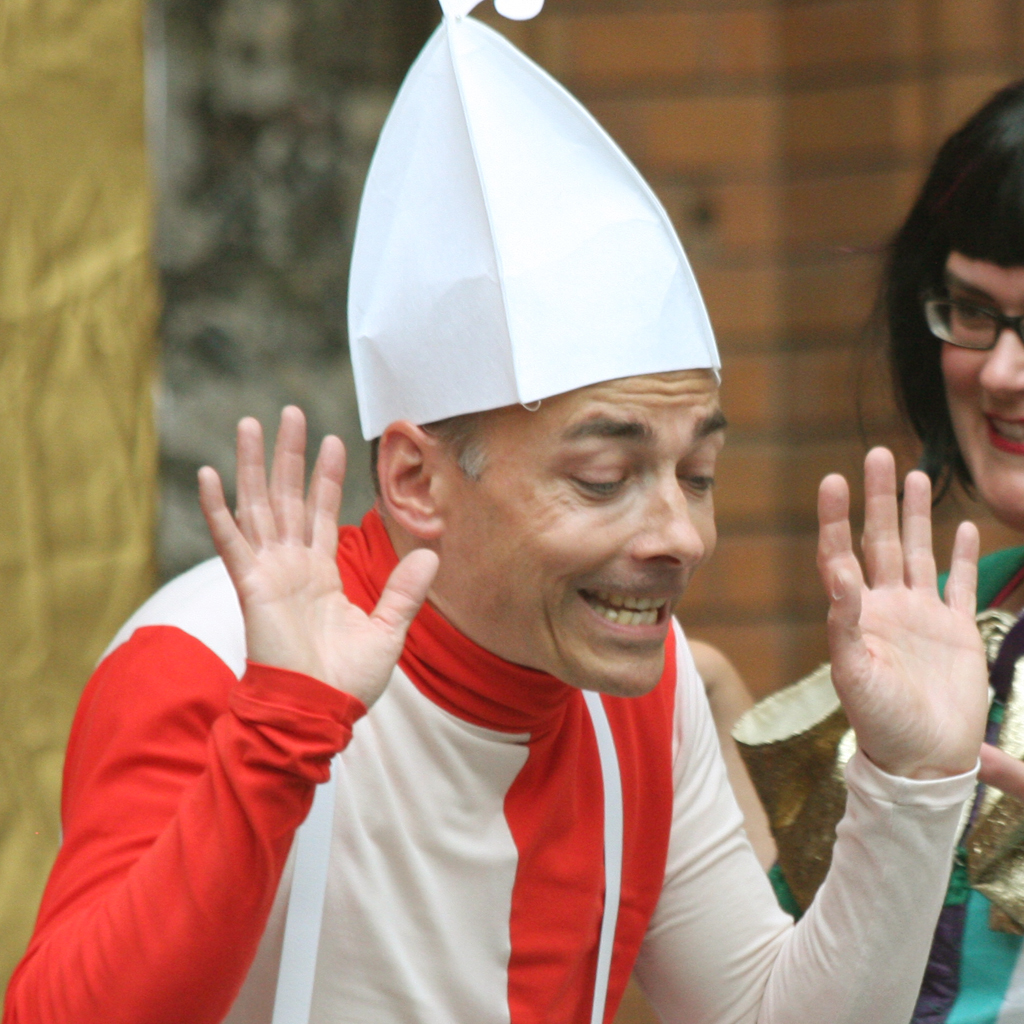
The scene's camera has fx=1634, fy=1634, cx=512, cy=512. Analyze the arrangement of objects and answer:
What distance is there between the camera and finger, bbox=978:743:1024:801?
1.72 meters

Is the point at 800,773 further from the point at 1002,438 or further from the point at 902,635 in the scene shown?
the point at 1002,438

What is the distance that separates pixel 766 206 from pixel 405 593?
2008mm

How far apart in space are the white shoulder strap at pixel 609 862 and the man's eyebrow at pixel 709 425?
310mm

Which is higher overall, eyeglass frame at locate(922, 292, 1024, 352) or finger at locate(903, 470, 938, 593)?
eyeglass frame at locate(922, 292, 1024, 352)

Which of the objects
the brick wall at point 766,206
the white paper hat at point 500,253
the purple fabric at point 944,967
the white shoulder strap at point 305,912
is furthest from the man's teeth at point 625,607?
the brick wall at point 766,206

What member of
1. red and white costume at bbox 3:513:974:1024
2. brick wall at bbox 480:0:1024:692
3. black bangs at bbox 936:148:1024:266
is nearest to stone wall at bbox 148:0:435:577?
brick wall at bbox 480:0:1024:692

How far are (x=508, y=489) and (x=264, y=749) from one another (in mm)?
447

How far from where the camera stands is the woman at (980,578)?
179cm

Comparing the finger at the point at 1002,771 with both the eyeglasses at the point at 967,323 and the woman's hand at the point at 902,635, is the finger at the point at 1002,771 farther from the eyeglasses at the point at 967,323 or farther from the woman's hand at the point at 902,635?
the eyeglasses at the point at 967,323

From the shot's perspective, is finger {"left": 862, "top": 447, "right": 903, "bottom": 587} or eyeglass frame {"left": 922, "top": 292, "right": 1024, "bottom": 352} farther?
eyeglass frame {"left": 922, "top": 292, "right": 1024, "bottom": 352}

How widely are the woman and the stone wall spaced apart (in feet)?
3.85

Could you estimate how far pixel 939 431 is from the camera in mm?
2188

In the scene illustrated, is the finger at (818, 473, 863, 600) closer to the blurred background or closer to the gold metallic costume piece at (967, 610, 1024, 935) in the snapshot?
the gold metallic costume piece at (967, 610, 1024, 935)

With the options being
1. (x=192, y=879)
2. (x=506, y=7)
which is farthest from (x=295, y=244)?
(x=192, y=879)
